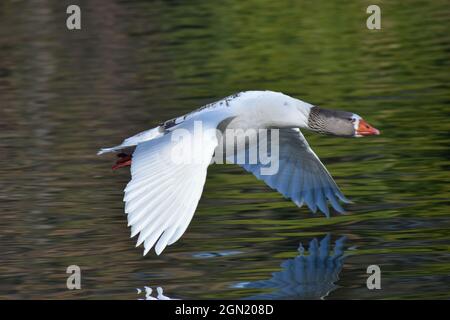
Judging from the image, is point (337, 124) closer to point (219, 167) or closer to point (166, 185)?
point (166, 185)

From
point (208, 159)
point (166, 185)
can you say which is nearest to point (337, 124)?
point (208, 159)

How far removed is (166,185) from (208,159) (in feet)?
1.36

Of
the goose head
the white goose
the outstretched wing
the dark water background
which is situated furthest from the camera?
the outstretched wing

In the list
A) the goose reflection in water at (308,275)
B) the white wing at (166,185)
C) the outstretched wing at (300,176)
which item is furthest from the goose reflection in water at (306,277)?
the outstretched wing at (300,176)

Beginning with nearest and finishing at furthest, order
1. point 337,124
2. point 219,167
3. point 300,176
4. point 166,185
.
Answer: point 166,185, point 337,124, point 300,176, point 219,167

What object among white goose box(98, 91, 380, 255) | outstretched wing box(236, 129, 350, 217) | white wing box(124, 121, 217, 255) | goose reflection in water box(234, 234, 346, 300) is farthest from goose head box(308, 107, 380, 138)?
white wing box(124, 121, 217, 255)

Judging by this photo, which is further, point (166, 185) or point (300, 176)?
point (300, 176)

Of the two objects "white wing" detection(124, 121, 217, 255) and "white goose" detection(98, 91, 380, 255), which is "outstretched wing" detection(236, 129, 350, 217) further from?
"white wing" detection(124, 121, 217, 255)

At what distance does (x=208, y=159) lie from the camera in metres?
9.32

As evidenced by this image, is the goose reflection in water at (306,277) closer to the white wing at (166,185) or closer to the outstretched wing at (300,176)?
the white wing at (166,185)

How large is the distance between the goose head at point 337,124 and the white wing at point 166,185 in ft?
5.06

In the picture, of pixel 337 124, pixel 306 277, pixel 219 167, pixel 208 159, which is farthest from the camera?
pixel 219 167

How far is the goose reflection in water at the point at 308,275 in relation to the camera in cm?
909

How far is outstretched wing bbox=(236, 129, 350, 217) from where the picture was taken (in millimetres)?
11602
